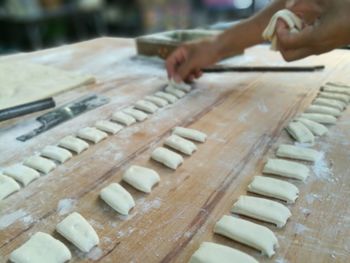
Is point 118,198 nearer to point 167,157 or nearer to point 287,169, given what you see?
point 167,157

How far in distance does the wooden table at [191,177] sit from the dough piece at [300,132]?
0.02 metres

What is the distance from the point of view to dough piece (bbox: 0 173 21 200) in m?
0.94

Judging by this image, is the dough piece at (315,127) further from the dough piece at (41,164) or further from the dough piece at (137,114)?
the dough piece at (41,164)

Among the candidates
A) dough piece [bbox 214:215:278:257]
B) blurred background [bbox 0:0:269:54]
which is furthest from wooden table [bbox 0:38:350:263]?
blurred background [bbox 0:0:269:54]

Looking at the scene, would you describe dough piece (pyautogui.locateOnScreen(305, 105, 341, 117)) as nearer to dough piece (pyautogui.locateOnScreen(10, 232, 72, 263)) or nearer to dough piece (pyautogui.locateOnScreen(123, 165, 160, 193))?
dough piece (pyautogui.locateOnScreen(123, 165, 160, 193))

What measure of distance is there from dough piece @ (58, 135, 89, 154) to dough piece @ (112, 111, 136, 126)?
19 cm

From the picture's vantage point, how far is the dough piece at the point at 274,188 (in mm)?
883

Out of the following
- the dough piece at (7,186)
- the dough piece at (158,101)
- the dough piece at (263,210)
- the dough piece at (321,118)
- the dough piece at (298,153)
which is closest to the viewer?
the dough piece at (263,210)

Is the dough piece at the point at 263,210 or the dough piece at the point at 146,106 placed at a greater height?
the dough piece at the point at 146,106

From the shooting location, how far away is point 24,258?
2.38ft

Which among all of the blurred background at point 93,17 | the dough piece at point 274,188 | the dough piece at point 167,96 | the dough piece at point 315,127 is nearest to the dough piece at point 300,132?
the dough piece at point 315,127

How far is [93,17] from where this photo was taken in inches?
181

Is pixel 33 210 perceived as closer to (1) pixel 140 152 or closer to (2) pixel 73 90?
(1) pixel 140 152

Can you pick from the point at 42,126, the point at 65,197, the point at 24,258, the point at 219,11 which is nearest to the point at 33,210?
the point at 65,197
